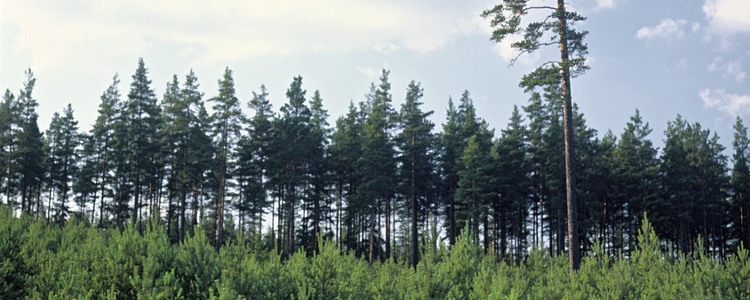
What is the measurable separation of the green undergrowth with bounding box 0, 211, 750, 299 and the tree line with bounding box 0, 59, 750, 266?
25.5 meters

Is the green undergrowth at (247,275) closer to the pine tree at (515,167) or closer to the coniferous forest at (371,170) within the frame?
the coniferous forest at (371,170)

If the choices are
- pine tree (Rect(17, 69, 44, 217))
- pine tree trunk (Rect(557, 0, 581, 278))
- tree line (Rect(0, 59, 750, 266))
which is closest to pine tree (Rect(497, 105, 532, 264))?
tree line (Rect(0, 59, 750, 266))

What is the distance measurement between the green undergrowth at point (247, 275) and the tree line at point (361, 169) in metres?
25.5

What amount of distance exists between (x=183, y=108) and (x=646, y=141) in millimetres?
46869

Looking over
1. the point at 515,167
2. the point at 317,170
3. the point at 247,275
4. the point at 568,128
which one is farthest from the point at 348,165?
the point at 247,275

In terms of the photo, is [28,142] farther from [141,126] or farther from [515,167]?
[515,167]

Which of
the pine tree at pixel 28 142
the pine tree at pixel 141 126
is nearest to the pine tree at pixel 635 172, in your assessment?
the pine tree at pixel 141 126

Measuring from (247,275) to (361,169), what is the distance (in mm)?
31487

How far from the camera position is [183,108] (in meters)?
40.6

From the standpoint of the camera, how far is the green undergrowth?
7.03 m

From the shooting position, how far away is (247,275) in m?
7.94

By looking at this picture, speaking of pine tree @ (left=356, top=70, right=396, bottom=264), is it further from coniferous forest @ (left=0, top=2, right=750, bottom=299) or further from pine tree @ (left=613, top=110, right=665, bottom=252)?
pine tree @ (left=613, top=110, right=665, bottom=252)

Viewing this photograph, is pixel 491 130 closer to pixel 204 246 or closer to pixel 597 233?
pixel 597 233

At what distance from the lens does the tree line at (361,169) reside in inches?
1532
